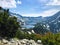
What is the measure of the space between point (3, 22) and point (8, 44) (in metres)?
2.65

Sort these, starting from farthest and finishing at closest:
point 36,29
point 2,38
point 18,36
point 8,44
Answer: point 36,29 < point 18,36 < point 2,38 < point 8,44

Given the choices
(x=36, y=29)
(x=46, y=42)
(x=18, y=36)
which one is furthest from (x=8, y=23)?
(x=36, y=29)

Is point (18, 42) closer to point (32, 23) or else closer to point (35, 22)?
point (35, 22)

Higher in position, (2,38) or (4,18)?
(4,18)

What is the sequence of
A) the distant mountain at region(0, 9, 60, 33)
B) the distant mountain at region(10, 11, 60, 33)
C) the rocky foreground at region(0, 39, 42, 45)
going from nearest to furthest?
the rocky foreground at region(0, 39, 42, 45) < the distant mountain at region(0, 9, 60, 33) < the distant mountain at region(10, 11, 60, 33)

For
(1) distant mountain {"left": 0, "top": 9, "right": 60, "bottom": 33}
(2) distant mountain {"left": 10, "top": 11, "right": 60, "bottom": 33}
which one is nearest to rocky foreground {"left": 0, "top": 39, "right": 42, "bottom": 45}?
(1) distant mountain {"left": 0, "top": 9, "right": 60, "bottom": 33}

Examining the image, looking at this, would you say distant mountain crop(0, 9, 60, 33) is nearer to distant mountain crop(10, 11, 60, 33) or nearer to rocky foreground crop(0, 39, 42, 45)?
distant mountain crop(10, 11, 60, 33)

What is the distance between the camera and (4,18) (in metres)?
22.0

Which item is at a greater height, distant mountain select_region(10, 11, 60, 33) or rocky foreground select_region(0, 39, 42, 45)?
rocky foreground select_region(0, 39, 42, 45)

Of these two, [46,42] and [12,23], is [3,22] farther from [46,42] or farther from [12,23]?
[46,42]

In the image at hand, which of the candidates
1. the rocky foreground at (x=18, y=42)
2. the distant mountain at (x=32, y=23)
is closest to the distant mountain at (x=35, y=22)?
the distant mountain at (x=32, y=23)

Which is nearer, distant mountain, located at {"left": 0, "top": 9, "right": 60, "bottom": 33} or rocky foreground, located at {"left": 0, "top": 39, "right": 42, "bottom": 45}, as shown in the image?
rocky foreground, located at {"left": 0, "top": 39, "right": 42, "bottom": 45}

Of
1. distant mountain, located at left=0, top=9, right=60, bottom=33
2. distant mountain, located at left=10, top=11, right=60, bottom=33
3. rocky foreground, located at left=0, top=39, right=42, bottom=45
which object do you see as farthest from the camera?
distant mountain, located at left=10, top=11, right=60, bottom=33

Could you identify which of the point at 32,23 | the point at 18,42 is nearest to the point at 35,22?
the point at 32,23
